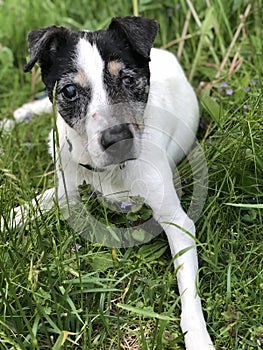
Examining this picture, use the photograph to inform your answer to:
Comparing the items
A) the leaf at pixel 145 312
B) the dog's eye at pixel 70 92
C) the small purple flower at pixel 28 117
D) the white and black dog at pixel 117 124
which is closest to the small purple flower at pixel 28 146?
the small purple flower at pixel 28 117

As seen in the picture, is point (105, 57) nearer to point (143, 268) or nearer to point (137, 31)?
point (137, 31)

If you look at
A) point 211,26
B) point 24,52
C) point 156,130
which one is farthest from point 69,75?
point 24,52

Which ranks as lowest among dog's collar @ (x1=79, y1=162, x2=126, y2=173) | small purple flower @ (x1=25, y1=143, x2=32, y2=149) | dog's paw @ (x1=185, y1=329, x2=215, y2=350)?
dog's paw @ (x1=185, y1=329, x2=215, y2=350)

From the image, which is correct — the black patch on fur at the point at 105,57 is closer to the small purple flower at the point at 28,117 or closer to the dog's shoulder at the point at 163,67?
the dog's shoulder at the point at 163,67

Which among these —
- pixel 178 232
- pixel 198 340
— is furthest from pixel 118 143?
pixel 198 340

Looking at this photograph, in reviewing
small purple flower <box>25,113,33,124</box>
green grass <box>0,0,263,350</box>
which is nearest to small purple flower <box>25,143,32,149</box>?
green grass <box>0,0,263,350</box>

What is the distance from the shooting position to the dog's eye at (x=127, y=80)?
10.8 ft

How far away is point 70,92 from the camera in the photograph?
3.27 meters

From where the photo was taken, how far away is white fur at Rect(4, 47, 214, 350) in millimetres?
3041

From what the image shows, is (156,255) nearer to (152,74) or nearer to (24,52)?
(152,74)

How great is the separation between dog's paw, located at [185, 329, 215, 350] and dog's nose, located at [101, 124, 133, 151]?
1.00 meters

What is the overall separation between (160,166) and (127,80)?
1.80 ft

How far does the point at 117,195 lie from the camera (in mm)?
3498

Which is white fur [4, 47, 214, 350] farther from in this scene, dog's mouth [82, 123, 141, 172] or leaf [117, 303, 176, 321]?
leaf [117, 303, 176, 321]
